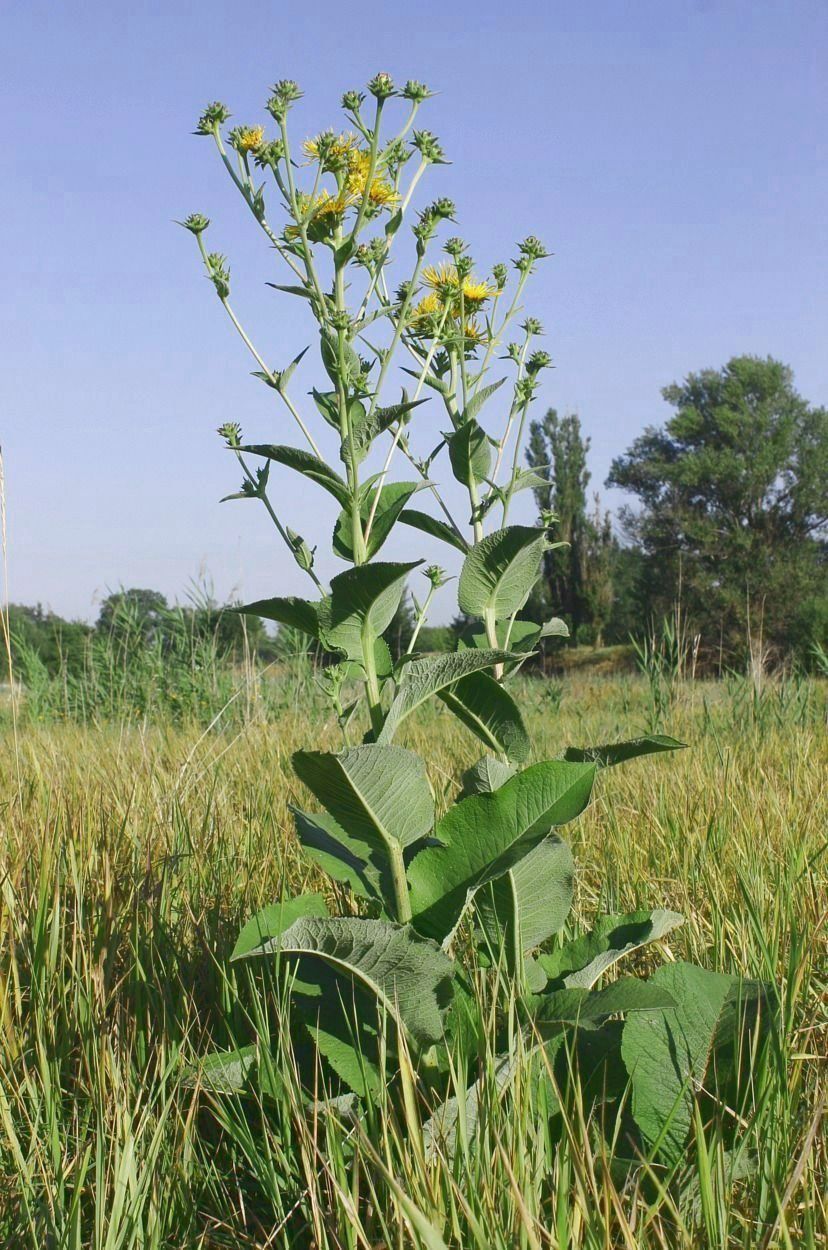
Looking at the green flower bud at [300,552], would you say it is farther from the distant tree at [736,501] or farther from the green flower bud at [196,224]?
the distant tree at [736,501]

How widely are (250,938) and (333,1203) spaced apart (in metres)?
0.32

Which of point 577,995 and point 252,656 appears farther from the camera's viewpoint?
point 252,656

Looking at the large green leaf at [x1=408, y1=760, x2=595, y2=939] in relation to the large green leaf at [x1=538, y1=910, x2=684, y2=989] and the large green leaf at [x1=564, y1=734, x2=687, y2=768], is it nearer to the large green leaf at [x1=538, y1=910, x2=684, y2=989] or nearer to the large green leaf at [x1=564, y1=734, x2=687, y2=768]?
the large green leaf at [x1=564, y1=734, x2=687, y2=768]

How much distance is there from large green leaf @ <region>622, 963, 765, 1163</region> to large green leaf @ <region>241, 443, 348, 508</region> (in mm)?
768

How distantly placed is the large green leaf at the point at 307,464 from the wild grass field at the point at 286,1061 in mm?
689

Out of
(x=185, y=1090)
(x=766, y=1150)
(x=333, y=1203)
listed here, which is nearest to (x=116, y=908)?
(x=185, y=1090)

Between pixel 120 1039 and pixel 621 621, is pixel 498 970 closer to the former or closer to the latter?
pixel 120 1039

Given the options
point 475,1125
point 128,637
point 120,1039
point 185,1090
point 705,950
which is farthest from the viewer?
point 128,637

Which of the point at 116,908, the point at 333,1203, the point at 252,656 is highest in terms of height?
the point at 252,656

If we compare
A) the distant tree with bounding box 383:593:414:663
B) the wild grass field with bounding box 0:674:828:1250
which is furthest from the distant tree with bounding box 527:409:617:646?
the wild grass field with bounding box 0:674:828:1250

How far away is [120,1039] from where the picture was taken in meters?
1.48

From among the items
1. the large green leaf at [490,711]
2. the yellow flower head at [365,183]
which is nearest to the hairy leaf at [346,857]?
the large green leaf at [490,711]

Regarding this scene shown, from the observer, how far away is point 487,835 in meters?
1.26

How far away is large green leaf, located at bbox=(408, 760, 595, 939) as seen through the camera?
1.22 meters
